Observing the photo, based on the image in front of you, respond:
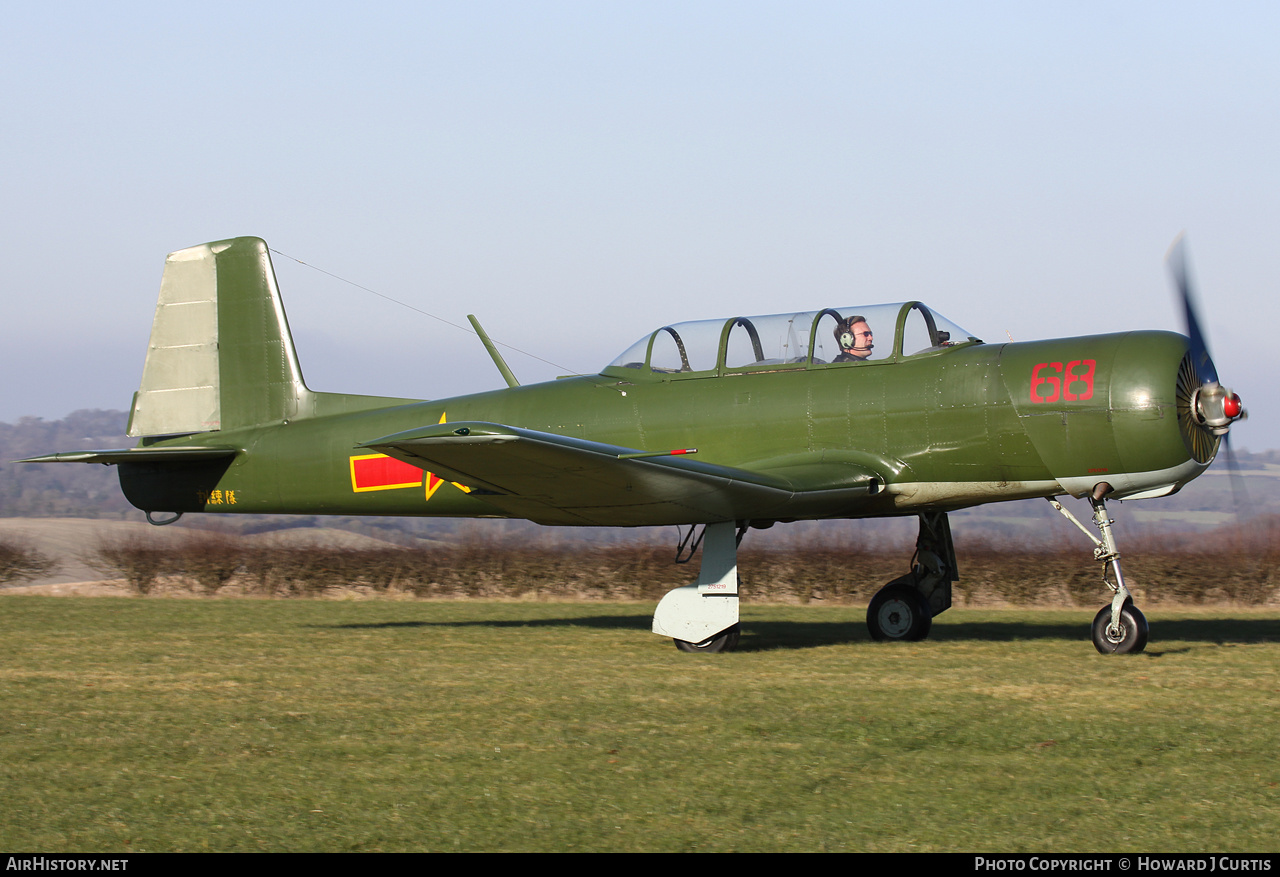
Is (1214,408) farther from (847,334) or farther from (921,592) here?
(921,592)

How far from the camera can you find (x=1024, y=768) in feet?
15.7

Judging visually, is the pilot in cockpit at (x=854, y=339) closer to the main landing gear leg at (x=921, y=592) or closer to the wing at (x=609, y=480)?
the wing at (x=609, y=480)

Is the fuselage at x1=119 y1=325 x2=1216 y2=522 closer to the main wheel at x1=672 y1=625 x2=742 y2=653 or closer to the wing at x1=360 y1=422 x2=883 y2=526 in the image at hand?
the wing at x1=360 y1=422 x2=883 y2=526

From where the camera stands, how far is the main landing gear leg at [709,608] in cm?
877

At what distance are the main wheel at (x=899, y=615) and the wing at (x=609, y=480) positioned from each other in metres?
1.07

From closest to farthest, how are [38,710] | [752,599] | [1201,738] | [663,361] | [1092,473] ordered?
1. [1201,738]
2. [38,710]
3. [1092,473]
4. [663,361]
5. [752,599]

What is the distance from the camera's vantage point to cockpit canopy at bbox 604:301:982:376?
30.6 ft

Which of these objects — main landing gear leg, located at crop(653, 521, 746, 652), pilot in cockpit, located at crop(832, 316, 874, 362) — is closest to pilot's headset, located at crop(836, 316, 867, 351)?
pilot in cockpit, located at crop(832, 316, 874, 362)

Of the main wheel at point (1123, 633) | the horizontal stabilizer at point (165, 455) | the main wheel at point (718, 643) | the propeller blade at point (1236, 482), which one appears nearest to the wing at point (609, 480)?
the main wheel at point (718, 643)

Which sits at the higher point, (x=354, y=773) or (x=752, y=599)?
(x=354, y=773)

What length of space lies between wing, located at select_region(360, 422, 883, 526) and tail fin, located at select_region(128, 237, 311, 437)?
382cm

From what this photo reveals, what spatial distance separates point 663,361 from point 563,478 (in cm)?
228

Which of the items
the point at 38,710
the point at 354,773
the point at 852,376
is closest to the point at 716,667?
the point at 852,376
